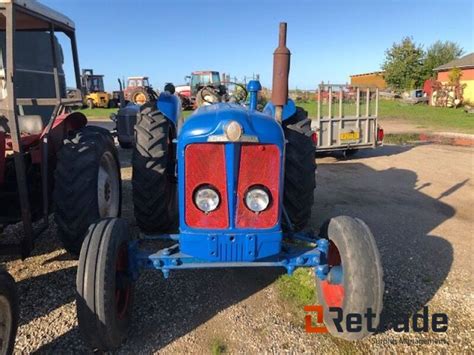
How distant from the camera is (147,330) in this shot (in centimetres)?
269

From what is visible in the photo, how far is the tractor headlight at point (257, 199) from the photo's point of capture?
2531mm

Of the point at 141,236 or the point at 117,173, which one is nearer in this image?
the point at 141,236

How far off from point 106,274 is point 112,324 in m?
0.29

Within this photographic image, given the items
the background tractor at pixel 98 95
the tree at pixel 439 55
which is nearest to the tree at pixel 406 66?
the tree at pixel 439 55

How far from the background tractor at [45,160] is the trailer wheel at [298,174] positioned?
1566mm

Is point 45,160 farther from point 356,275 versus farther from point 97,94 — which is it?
point 97,94

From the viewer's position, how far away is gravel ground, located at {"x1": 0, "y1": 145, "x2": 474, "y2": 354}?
2574 mm

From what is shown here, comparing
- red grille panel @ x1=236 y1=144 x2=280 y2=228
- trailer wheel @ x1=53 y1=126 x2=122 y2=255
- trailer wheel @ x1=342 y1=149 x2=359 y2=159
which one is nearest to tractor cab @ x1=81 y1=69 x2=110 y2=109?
trailer wheel @ x1=342 y1=149 x2=359 y2=159

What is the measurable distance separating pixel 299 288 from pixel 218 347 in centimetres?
91

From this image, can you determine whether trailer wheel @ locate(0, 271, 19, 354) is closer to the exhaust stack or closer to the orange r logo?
the orange r logo

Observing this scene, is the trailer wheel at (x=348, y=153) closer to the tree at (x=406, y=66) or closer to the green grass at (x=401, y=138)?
the green grass at (x=401, y=138)

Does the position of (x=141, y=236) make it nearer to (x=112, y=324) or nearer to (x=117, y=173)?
(x=112, y=324)

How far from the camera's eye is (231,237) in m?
2.53

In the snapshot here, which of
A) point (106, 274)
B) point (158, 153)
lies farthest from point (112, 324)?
point (158, 153)
